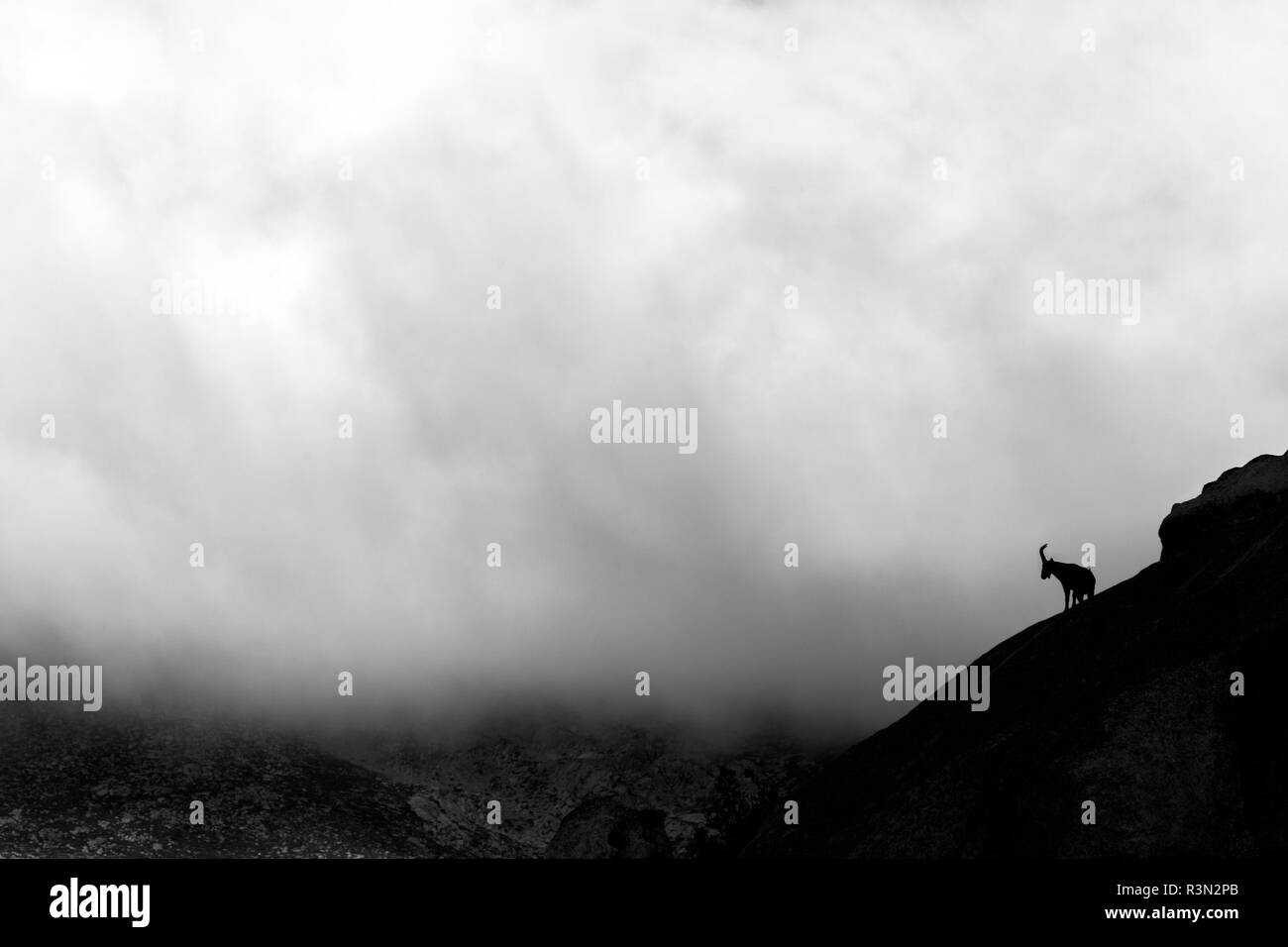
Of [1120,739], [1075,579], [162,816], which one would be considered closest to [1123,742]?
[1120,739]

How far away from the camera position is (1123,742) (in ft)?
90.9

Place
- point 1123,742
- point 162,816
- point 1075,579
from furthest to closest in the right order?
1. point 162,816
2. point 1075,579
3. point 1123,742

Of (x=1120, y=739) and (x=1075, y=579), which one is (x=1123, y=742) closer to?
(x=1120, y=739)

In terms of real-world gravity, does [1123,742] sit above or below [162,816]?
above

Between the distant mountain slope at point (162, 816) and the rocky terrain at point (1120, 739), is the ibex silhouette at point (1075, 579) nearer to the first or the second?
the rocky terrain at point (1120, 739)

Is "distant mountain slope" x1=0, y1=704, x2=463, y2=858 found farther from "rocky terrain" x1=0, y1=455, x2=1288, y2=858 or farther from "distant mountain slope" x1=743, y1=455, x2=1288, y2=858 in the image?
"distant mountain slope" x1=743, y1=455, x2=1288, y2=858

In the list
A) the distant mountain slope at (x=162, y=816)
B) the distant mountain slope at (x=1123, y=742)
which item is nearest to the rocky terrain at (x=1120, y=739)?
the distant mountain slope at (x=1123, y=742)

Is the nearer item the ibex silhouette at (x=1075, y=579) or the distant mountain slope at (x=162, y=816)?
the ibex silhouette at (x=1075, y=579)

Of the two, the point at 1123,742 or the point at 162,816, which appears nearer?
the point at 1123,742

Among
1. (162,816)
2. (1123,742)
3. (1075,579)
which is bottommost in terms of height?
(162,816)

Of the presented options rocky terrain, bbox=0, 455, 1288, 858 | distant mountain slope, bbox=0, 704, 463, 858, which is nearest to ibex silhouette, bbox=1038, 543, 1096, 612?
rocky terrain, bbox=0, 455, 1288, 858

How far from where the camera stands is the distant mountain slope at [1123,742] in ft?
86.8
